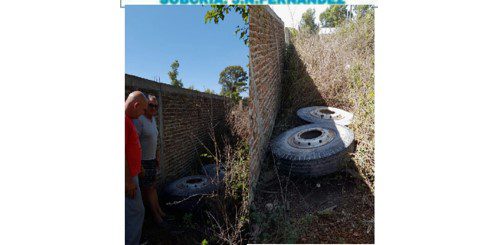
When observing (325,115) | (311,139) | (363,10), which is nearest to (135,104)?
(311,139)

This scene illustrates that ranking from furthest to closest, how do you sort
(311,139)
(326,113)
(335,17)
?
(326,113) < (335,17) < (311,139)

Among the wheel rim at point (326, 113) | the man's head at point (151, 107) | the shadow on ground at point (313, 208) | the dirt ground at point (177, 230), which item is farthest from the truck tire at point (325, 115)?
the man's head at point (151, 107)

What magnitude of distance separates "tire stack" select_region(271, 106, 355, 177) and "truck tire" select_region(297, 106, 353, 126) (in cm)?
12

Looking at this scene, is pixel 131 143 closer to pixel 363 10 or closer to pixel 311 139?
pixel 311 139

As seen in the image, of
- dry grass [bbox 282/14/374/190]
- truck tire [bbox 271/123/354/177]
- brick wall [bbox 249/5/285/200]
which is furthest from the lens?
dry grass [bbox 282/14/374/190]

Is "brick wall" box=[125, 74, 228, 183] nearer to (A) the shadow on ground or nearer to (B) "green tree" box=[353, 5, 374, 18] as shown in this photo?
(A) the shadow on ground

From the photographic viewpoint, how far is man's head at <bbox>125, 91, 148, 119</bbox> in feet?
8.25

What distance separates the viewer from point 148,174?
2654 mm

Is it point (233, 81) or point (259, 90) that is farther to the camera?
point (259, 90)

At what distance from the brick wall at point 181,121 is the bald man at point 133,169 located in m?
0.13

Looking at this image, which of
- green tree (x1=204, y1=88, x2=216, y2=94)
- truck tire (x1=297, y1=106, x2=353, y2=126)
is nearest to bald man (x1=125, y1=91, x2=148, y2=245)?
green tree (x1=204, y1=88, x2=216, y2=94)

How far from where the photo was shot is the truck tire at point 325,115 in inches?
169

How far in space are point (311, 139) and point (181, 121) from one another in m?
1.70
